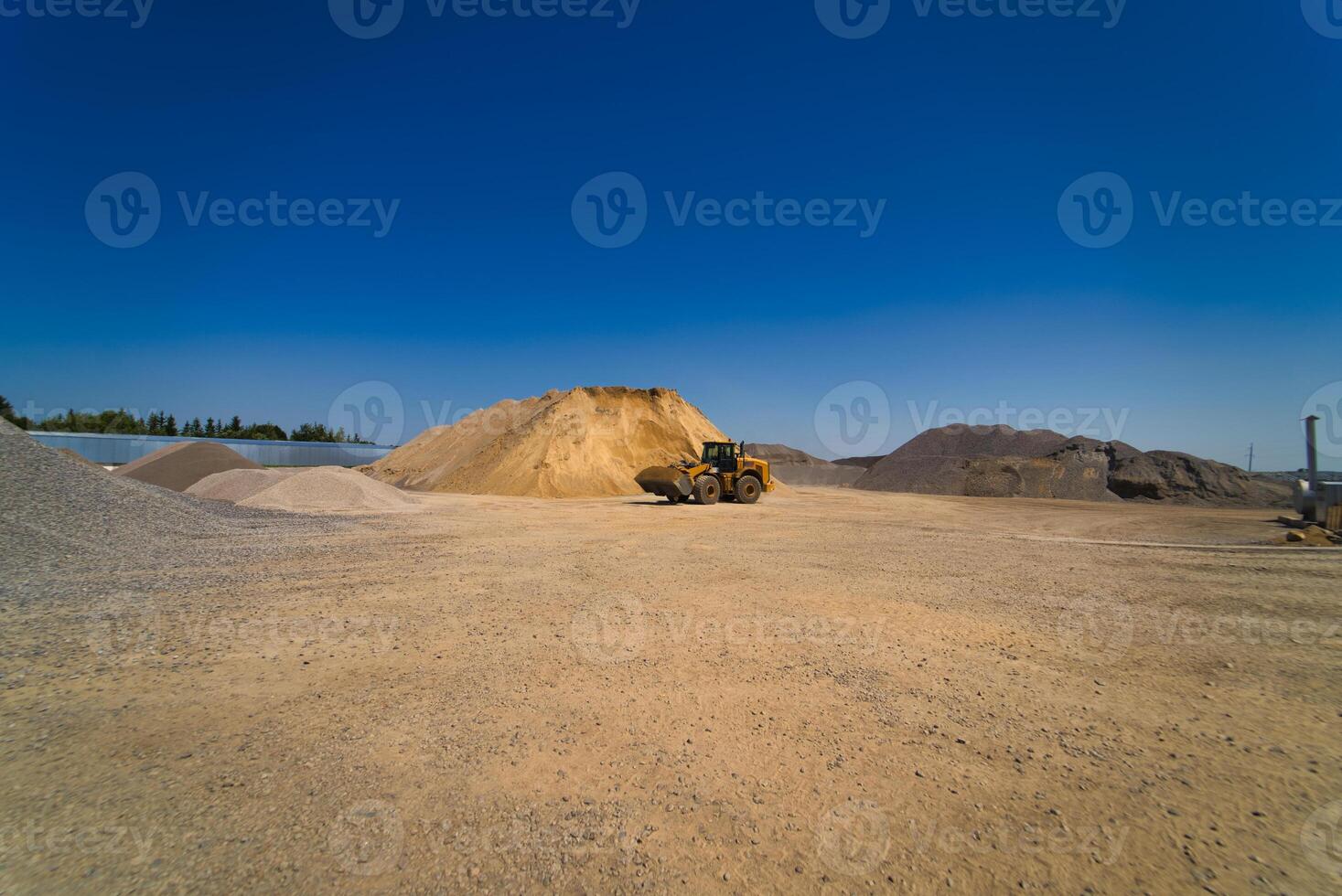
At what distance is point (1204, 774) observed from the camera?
3426 millimetres

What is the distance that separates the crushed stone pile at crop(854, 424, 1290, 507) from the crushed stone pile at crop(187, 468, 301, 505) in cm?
3229

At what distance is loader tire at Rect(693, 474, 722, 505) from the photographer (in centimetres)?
2177

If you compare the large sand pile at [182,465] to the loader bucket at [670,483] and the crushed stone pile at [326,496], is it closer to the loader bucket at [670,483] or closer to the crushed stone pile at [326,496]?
the crushed stone pile at [326,496]

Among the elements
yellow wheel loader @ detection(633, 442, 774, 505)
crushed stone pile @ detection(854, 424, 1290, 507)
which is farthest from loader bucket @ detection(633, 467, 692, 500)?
crushed stone pile @ detection(854, 424, 1290, 507)

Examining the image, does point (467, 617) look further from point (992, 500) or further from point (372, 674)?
point (992, 500)

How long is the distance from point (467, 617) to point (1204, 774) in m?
6.15

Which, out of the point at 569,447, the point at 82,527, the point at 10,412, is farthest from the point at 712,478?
the point at 10,412

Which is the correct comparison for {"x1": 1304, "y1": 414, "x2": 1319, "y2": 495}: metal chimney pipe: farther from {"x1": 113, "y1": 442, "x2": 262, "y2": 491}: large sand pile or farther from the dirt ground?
{"x1": 113, "y1": 442, "x2": 262, "y2": 491}: large sand pile

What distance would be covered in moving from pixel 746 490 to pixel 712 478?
5.48ft

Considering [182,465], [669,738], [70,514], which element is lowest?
[669,738]

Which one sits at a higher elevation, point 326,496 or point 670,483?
point 670,483

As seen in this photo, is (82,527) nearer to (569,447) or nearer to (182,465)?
(182,465)

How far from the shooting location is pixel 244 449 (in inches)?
1930

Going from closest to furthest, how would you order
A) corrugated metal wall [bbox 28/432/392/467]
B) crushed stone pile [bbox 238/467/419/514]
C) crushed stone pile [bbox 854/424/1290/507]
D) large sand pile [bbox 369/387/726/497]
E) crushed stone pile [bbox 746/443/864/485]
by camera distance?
crushed stone pile [bbox 238/467/419/514] → crushed stone pile [bbox 854/424/1290/507] → large sand pile [bbox 369/387/726/497] → corrugated metal wall [bbox 28/432/392/467] → crushed stone pile [bbox 746/443/864/485]
